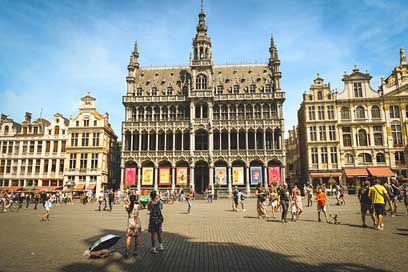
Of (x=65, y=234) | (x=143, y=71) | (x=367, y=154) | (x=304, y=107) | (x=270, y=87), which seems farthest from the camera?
(x=143, y=71)

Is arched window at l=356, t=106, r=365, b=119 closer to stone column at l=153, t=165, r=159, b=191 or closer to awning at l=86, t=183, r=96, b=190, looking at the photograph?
stone column at l=153, t=165, r=159, b=191

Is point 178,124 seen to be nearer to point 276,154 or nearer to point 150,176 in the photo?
point 150,176

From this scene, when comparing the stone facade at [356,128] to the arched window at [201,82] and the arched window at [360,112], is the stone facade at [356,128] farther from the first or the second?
the arched window at [201,82]

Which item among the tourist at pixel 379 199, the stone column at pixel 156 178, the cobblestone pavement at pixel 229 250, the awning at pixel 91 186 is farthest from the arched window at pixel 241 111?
the tourist at pixel 379 199

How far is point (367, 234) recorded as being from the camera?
12.3 meters

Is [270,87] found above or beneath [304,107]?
above

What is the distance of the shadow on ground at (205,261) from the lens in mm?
7766

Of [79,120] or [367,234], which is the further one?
[79,120]

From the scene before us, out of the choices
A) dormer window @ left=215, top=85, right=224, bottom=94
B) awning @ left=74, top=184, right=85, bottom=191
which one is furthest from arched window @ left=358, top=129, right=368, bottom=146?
awning @ left=74, top=184, right=85, bottom=191

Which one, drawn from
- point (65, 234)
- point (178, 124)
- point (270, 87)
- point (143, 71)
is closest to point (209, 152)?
point (178, 124)

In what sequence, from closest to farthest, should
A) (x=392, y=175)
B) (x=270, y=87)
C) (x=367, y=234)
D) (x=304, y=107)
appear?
(x=367, y=234)
(x=392, y=175)
(x=304, y=107)
(x=270, y=87)

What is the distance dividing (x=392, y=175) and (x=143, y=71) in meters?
49.8

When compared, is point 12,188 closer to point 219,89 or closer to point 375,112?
point 219,89

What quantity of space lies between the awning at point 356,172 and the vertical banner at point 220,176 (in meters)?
19.9
